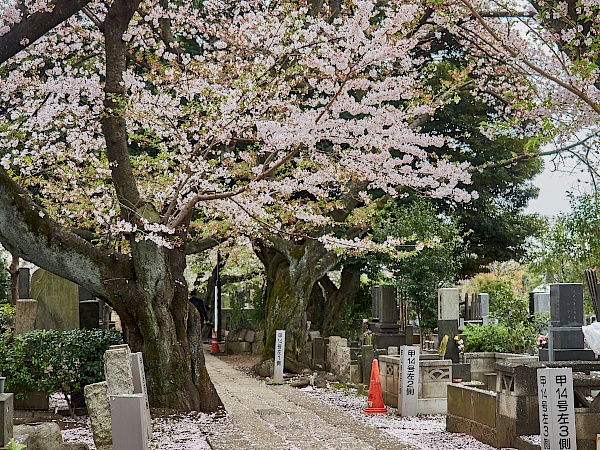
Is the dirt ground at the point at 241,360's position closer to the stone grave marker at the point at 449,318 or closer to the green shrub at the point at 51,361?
the stone grave marker at the point at 449,318

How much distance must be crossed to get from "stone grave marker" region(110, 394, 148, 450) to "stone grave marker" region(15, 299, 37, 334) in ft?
29.6

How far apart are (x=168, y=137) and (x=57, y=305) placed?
4083mm

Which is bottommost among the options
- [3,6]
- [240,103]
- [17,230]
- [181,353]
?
[181,353]

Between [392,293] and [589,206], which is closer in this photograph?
[392,293]

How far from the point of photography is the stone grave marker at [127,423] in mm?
5691

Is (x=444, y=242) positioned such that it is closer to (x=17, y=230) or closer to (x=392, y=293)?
(x=392, y=293)

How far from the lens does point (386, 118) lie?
47.7ft

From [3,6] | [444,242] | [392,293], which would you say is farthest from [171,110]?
[444,242]

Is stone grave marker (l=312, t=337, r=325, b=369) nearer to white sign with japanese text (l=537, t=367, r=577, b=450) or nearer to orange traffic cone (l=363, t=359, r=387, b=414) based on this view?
orange traffic cone (l=363, t=359, r=387, b=414)

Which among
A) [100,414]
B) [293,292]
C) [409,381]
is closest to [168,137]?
[409,381]

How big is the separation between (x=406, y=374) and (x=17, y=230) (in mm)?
6177

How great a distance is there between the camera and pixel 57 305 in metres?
14.8

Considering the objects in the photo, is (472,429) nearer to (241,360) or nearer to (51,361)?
(51,361)

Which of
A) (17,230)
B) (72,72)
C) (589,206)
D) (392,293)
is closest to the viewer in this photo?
(17,230)
